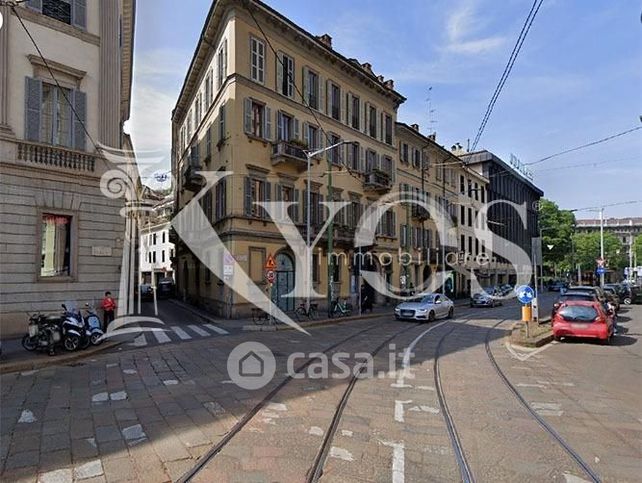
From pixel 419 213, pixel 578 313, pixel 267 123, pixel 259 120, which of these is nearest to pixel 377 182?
pixel 419 213

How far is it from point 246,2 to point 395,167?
17073 millimetres

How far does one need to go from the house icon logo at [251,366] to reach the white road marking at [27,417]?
310 centimetres

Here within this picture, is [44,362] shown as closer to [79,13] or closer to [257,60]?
[79,13]

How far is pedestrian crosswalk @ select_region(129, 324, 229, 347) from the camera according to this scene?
14.4m

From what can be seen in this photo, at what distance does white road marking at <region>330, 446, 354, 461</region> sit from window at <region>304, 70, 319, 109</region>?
24137 millimetres

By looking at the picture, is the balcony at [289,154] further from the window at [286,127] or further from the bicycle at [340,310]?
the bicycle at [340,310]

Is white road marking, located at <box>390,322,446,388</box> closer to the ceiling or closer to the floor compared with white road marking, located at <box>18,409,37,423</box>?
closer to the floor

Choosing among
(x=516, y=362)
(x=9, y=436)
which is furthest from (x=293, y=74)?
(x=9, y=436)

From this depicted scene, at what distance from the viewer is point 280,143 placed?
23891mm

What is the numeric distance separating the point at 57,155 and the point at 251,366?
10.1 m

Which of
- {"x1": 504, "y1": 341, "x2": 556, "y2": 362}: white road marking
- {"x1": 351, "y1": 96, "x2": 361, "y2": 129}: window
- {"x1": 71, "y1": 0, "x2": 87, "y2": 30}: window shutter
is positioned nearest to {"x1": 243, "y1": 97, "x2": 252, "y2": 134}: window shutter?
{"x1": 71, "y1": 0, "x2": 87, "y2": 30}: window shutter

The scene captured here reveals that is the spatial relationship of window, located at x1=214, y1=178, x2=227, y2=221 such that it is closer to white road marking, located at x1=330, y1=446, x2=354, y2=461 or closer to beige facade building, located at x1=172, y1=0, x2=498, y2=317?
beige facade building, located at x1=172, y1=0, x2=498, y2=317

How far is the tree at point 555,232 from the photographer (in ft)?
219

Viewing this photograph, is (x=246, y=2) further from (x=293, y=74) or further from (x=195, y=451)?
(x=195, y=451)
